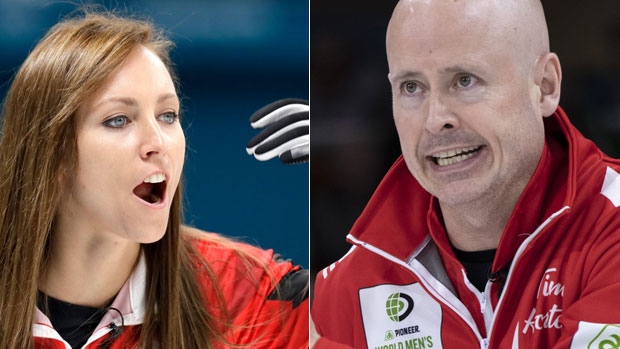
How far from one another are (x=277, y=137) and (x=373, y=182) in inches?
19.1

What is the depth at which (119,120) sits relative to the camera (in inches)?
65.8

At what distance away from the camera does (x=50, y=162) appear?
166 centimetres

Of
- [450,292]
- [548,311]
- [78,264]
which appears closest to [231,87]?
[78,264]

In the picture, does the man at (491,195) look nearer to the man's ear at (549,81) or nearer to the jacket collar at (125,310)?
the man's ear at (549,81)

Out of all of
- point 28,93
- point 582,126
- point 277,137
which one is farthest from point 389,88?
point 28,93

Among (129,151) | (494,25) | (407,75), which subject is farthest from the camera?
(129,151)

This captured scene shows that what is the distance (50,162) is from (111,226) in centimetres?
18

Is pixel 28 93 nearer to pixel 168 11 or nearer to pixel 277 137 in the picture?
pixel 168 11

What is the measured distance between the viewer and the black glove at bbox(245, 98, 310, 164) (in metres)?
1.78

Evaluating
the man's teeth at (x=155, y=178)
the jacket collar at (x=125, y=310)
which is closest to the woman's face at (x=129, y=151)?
the man's teeth at (x=155, y=178)

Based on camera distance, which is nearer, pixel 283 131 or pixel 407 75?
pixel 407 75

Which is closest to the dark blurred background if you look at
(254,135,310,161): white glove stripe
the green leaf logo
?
the green leaf logo

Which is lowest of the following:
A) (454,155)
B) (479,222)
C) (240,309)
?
(240,309)

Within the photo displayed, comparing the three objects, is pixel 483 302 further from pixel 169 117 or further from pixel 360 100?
pixel 169 117
